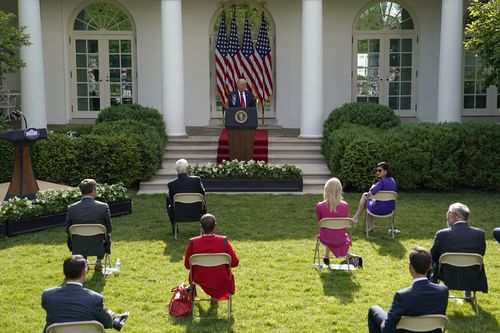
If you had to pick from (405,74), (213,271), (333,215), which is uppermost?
(405,74)

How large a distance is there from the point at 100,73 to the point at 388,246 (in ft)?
43.0

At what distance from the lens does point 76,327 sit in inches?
219

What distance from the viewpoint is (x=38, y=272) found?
929 cm

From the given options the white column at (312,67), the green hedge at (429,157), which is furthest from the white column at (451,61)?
the white column at (312,67)

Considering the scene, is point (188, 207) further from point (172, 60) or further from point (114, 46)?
point (114, 46)

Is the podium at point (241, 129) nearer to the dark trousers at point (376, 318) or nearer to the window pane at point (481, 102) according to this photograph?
the window pane at point (481, 102)

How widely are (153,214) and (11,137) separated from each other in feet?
9.58

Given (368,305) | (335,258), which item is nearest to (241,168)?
(335,258)

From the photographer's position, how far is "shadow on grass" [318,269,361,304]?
831 centimetres

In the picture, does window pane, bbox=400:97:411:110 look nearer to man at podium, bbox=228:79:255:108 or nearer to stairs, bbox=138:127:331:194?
stairs, bbox=138:127:331:194

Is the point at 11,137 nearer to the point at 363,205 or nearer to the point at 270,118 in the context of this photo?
the point at 363,205

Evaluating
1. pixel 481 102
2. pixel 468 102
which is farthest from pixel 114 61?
pixel 481 102

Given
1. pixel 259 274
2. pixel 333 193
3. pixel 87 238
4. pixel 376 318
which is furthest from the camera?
pixel 333 193

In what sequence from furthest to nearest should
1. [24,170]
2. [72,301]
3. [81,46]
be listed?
[81,46], [24,170], [72,301]
